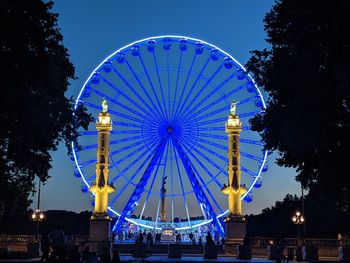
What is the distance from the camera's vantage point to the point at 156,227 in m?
55.6

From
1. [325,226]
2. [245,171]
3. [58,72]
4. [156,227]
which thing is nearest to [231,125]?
[245,171]

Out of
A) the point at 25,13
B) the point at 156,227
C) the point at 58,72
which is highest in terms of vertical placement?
the point at 25,13

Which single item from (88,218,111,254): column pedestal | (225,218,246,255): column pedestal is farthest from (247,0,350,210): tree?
(88,218,111,254): column pedestal

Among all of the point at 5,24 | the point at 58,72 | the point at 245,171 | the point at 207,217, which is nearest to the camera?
the point at 5,24

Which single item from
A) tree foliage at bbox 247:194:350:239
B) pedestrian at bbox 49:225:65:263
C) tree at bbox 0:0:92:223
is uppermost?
tree at bbox 0:0:92:223

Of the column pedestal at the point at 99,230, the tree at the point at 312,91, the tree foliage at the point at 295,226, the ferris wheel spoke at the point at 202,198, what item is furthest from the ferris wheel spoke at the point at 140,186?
the tree at the point at 312,91

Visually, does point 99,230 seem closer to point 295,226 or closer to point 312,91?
point 312,91

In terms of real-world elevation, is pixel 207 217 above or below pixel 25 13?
below

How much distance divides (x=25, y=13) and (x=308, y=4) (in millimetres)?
10894

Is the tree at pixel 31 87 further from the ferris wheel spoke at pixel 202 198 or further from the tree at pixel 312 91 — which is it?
the ferris wheel spoke at pixel 202 198

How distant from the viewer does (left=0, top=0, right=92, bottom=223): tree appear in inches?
831

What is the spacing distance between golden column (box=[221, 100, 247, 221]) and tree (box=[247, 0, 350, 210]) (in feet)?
74.6

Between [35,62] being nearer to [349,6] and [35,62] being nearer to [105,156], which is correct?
[349,6]

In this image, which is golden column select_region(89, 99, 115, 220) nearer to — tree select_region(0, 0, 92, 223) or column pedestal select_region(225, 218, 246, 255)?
column pedestal select_region(225, 218, 246, 255)
